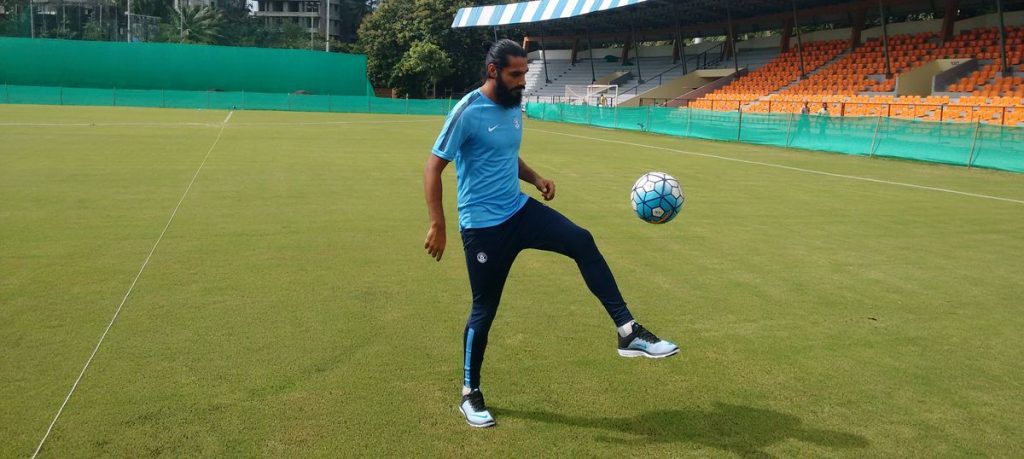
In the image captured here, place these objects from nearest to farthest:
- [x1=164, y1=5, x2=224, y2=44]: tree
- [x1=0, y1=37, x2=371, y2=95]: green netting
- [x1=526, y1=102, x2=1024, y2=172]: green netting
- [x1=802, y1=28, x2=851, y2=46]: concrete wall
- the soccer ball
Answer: the soccer ball → [x1=526, y1=102, x2=1024, y2=172]: green netting → [x1=802, y1=28, x2=851, y2=46]: concrete wall → [x1=0, y1=37, x2=371, y2=95]: green netting → [x1=164, y1=5, x2=224, y2=44]: tree

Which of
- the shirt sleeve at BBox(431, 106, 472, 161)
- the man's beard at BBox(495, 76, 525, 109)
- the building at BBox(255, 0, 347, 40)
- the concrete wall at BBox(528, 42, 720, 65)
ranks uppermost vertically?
the building at BBox(255, 0, 347, 40)

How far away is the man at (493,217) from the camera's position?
3.83m

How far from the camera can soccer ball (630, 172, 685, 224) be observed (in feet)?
17.0

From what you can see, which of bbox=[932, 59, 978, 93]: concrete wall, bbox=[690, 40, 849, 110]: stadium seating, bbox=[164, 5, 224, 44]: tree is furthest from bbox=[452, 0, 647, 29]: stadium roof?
bbox=[164, 5, 224, 44]: tree

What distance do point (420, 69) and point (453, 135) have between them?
209ft

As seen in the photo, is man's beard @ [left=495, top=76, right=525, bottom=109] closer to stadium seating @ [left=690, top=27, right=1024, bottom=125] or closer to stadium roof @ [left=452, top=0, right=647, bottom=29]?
stadium seating @ [left=690, top=27, right=1024, bottom=125]

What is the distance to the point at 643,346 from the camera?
13.1 feet

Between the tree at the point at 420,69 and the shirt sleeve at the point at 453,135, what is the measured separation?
63.4 metres

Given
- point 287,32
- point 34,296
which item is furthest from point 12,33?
point 34,296

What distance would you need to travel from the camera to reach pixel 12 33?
6247cm

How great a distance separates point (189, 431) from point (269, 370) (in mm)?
833

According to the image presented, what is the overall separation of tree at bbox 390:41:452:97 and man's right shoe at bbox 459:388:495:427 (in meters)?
63.6

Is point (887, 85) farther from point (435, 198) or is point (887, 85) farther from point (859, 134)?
point (435, 198)

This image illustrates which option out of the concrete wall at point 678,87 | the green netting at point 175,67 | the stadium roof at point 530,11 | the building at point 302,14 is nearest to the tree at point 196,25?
the building at point 302,14
